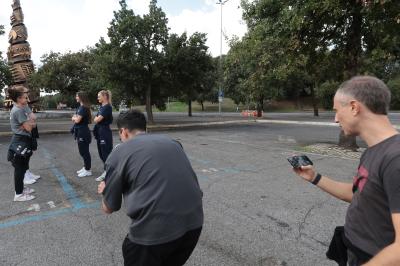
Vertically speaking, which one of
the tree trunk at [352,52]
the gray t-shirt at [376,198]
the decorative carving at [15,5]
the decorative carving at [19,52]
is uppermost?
the decorative carving at [15,5]

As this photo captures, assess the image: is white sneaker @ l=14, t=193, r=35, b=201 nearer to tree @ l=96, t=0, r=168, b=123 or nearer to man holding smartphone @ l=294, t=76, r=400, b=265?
man holding smartphone @ l=294, t=76, r=400, b=265

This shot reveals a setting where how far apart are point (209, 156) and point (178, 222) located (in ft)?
25.7

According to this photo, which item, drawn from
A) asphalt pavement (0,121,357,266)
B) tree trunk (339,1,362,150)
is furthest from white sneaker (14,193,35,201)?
tree trunk (339,1,362,150)

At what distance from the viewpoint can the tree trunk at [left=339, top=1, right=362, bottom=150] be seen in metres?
10.7

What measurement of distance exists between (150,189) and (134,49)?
19.4 meters

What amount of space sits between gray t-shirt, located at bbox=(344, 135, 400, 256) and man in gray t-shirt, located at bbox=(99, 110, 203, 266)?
964mm

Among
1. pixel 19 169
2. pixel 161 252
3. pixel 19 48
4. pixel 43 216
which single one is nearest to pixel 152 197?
pixel 161 252

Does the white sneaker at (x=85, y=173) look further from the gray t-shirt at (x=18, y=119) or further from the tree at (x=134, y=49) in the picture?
the tree at (x=134, y=49)

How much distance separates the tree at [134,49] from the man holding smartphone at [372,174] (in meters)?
19.2

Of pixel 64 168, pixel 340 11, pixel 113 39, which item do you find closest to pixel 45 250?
pixel 64 168

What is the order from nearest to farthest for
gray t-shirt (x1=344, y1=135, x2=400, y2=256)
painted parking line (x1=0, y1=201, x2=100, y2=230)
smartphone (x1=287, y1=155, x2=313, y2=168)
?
gray t-shirt (x1=344, y1=135, x2=400, y2=256)
smartphone (x1=287, y1=155, x2=313, y2=168)
painted parking line (x1=0, y1=201, x2=100, y2=230)

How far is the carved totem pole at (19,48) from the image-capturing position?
25.8 m

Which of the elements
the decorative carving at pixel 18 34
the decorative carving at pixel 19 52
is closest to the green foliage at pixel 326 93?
the decorative carving at pixel 19 52

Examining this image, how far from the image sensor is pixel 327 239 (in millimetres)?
4031
